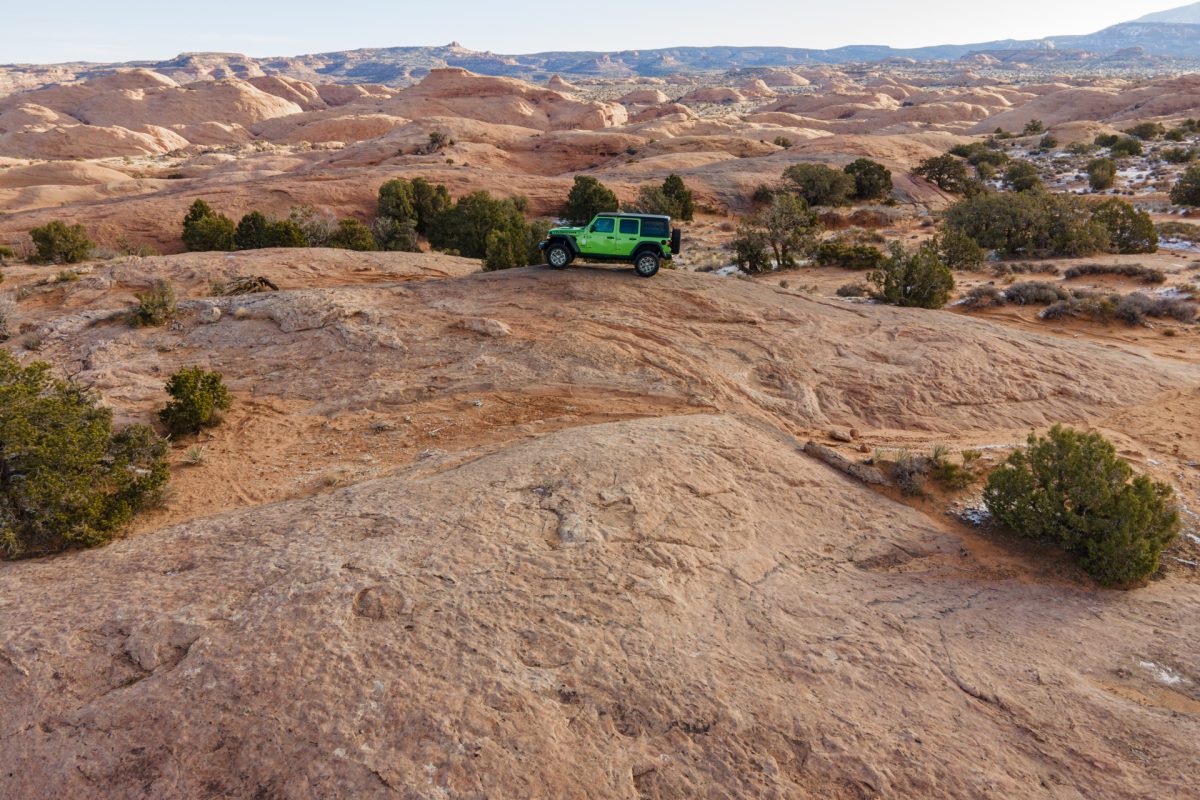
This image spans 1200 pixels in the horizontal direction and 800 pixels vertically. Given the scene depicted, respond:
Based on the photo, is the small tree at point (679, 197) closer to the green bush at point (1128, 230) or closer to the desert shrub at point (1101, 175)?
the green bush at point (1128, 230)

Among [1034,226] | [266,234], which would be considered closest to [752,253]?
[1034,226]

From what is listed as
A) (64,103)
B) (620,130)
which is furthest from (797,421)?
(64,103)

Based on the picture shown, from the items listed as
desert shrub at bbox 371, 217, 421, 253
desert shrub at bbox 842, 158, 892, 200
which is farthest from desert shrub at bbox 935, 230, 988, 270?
desert shrub at bbox 371, 217, 421, 253

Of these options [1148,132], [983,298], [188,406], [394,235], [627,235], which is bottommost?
[188,406]

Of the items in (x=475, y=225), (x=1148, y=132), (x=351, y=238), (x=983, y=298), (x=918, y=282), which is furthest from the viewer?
(x=1148, y=132)

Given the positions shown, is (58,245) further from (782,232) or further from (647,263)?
(782,232)

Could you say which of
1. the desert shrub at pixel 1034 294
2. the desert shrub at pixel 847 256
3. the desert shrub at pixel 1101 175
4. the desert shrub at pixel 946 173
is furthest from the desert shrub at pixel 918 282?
A: the desert shrub at pixel 946 173

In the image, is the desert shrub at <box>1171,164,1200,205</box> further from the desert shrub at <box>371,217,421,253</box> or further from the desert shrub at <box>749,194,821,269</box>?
the desert shrub at <box>371,217,421,253</box>
